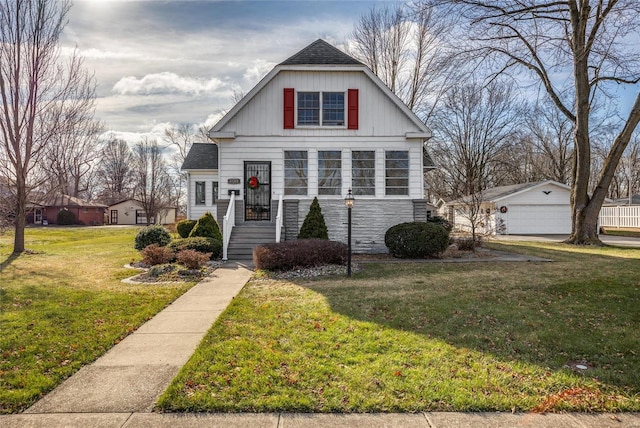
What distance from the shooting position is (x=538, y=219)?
26422 millimetres

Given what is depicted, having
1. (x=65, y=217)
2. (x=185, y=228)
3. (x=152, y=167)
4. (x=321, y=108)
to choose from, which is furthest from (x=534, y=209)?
(x=65, y=217)

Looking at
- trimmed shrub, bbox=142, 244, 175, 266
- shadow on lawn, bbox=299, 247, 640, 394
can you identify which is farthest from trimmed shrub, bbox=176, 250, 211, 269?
shadow on lawn, bbox=299, 247, 640, 394

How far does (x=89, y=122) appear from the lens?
16672 mm

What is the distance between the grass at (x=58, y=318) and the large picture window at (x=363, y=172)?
8160 mm

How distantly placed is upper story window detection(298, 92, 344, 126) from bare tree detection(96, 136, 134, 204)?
52.7 metres

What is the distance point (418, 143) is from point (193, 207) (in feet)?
42.9

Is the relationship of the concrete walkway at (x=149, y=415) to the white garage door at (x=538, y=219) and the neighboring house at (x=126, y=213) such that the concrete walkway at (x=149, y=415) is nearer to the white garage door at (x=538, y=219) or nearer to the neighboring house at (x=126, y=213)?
the white garage door at (x=538, y=219)

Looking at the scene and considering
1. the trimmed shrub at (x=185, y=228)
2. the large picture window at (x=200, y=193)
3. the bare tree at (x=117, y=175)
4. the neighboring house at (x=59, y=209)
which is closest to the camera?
the trimmed shrub at (x=185, y=228)

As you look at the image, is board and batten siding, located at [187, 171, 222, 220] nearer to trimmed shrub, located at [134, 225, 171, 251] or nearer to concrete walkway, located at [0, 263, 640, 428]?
trimmed shrub, located at [134, 225, 171, 251]

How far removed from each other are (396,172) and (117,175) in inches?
2243

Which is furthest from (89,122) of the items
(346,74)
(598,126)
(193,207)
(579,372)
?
(598,126)

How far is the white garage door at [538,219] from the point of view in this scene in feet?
86.0

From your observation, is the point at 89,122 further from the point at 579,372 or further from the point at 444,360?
A: the point at 579,372

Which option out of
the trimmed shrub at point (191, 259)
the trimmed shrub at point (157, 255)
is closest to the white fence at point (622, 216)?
the trimmed shrub at point (191, 259)
